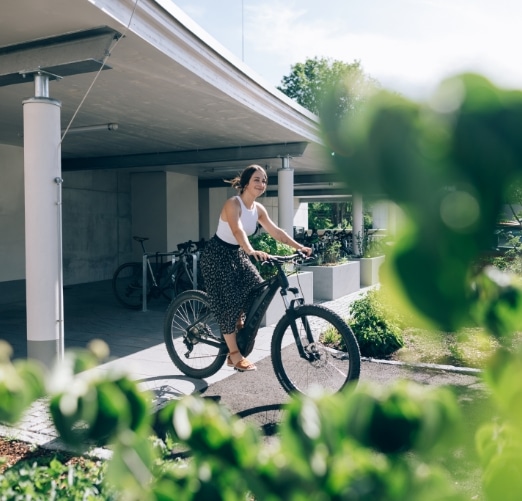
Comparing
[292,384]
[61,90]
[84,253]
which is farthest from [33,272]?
[84,253]

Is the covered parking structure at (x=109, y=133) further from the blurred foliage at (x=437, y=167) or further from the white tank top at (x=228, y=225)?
the white tank top at (x=228, y=225)

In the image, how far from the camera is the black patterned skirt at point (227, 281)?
4.52 metres

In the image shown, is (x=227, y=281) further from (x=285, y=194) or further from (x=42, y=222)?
(x=285, y=194)

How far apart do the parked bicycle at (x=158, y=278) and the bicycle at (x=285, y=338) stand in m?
3.74

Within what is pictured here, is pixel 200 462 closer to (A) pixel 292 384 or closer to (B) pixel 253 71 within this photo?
(A) pixel 292 384

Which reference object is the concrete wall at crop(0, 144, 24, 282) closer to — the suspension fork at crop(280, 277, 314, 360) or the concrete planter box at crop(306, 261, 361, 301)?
the concrete planter box at crop(306, 261, 361, 301)

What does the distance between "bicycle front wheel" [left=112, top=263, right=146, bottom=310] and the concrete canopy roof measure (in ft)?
7.30

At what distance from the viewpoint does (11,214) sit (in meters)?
10.6

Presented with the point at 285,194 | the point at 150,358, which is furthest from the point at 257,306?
the point at 285,194

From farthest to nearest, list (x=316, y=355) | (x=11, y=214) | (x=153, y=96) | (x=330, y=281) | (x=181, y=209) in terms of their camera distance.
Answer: (x=181, y=209), (x=11, y=214), (x=330, y=281), (x=153, y=96), (x=316, y=355)

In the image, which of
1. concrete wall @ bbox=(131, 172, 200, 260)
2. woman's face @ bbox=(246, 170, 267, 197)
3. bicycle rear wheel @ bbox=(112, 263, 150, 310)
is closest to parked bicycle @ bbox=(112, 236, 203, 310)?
bicycle rear wheel @ bbox=(112, 263, 150, 310)

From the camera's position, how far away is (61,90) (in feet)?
A: 21.6

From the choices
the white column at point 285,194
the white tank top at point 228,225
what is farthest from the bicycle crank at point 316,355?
the white column at point 285,194

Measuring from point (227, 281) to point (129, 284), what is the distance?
5.03 m
